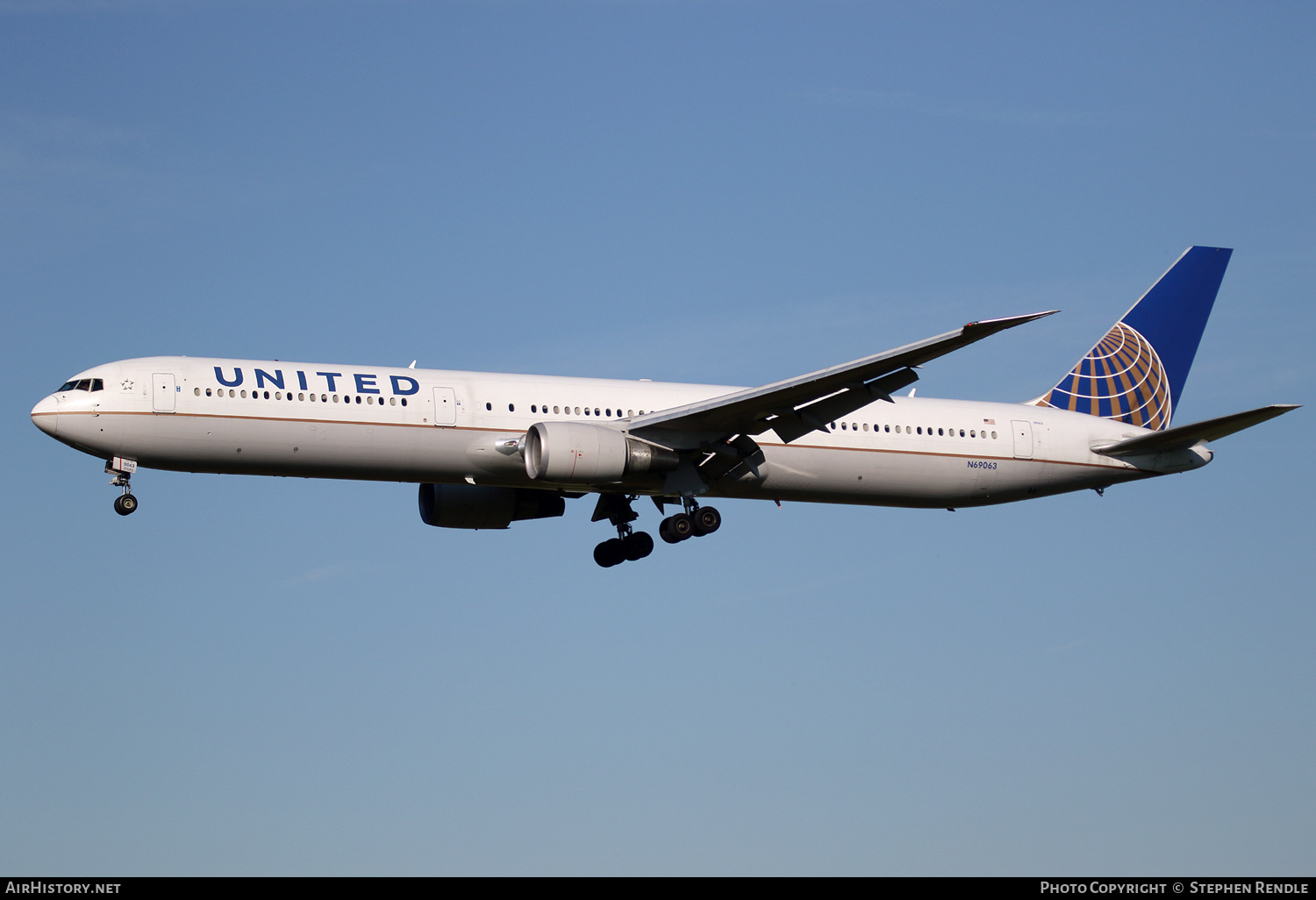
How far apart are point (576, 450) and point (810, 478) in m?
6.71

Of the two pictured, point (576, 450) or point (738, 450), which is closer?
point (576, 450)

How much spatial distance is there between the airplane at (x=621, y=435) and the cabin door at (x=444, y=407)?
41 millimetres

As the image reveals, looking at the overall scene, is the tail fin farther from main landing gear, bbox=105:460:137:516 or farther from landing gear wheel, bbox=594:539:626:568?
→ main landing gear, bbox=105:460:137:516

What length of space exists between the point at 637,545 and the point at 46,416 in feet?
51.7

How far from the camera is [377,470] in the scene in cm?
3512

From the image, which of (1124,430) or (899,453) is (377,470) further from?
(1124,430)

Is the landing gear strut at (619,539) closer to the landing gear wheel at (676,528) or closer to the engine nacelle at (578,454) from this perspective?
the landing gear wheel at (676,528)

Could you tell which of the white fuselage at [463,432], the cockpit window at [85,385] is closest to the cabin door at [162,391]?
the white fuselage at [463,432]

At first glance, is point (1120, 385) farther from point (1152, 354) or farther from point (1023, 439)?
point (1023, 439)

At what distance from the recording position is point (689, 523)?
127 ft

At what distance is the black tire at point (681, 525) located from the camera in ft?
126

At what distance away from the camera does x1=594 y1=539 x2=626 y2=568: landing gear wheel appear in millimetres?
42000

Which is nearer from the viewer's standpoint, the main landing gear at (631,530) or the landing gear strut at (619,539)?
the main landing gear at (631,530)
